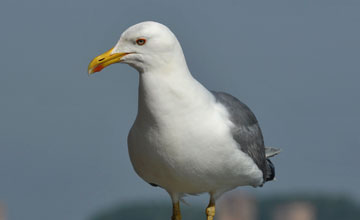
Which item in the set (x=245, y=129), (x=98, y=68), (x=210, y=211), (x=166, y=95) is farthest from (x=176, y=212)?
(x=98, y=68)

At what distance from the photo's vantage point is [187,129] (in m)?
6.67

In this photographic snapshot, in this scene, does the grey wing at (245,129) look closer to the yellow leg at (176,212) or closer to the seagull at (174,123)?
the seagull at (174,123)

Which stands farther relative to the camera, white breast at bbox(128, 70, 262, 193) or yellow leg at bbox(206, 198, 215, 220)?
yellow leg at bbox(206, 198, 215, 220)

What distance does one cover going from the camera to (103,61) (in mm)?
6562

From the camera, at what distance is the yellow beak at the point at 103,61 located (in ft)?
21.5

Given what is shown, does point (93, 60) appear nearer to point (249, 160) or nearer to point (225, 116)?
point (225, 116)

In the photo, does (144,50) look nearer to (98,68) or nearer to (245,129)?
(98,68)

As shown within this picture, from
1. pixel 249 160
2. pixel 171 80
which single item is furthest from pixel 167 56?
pixel 249 160

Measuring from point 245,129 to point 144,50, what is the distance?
125cm

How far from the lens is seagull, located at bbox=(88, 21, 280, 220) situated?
21.5 ft

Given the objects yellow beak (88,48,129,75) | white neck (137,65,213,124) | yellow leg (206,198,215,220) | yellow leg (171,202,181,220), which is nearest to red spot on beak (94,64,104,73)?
yellow beak (88,48,129,75)

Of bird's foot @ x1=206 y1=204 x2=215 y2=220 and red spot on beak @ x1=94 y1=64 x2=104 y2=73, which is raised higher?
red spot on beak @ x1=94 y1=64 x2=104 y2=73

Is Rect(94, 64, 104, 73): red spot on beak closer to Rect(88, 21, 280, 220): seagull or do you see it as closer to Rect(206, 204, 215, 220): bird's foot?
Rect(88, 21, 280, 220): seagull

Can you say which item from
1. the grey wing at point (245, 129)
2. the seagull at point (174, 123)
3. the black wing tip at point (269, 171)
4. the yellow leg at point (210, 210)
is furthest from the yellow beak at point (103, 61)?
the black wing tip at point (269, 171)
